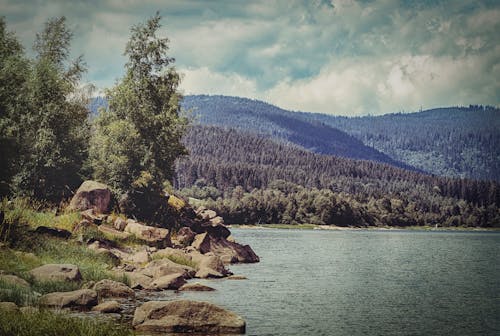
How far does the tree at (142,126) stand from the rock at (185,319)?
3887 cm

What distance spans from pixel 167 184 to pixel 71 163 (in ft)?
37.3

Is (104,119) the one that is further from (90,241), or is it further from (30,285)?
(30,285)

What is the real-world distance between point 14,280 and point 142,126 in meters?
→ 39.3

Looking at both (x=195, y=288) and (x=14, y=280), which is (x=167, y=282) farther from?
(x=14, y=280)

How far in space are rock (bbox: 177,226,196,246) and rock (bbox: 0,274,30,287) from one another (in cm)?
3323

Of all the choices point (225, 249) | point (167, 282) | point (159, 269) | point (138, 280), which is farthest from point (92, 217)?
point (225, 249)

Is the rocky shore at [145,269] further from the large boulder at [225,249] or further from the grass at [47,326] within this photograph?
the grass at [47,326]

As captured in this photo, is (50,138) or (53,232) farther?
(50,138)

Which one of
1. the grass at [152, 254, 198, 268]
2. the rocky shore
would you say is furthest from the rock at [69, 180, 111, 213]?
the grass at [152, 254, 198, 268]

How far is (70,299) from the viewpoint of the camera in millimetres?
28484

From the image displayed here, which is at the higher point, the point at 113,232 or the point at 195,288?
the point at 113,232

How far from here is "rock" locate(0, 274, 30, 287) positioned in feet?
92.7

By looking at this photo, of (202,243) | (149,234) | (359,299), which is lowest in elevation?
(359,299)

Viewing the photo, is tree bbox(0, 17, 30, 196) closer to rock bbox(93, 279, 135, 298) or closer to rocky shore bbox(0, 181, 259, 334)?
rocky shore bbox(0, 181, 259, 334)
